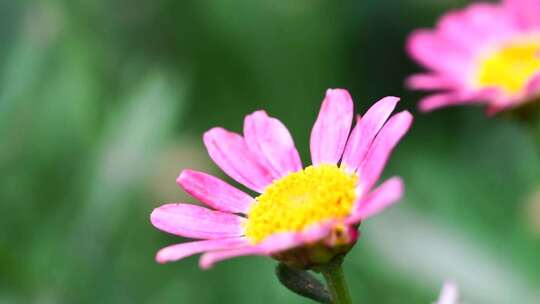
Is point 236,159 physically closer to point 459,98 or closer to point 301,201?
point 301,201

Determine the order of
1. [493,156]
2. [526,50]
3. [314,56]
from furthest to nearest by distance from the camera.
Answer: [314,56] → [493,156] → [526,50]

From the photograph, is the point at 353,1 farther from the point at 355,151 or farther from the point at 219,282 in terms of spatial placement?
the point at 355,151

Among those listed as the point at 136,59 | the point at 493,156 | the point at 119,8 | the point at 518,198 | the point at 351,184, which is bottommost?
the point at 351,184

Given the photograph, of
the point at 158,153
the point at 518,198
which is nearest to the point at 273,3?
the point at 158,153

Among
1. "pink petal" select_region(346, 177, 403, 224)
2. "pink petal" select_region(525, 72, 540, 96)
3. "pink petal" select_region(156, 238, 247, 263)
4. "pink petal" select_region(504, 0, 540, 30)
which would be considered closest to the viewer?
"pink petal" select_region(346, 177, 403, 224)

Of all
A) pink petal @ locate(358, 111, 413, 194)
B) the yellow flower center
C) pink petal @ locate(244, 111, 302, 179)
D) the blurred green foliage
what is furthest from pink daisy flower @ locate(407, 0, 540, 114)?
pink petal @ locate(358, 111, 413, 194)

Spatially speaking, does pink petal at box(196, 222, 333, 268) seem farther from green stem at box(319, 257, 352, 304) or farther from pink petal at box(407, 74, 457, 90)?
pink petal at box(407, 74, 457, 90)
